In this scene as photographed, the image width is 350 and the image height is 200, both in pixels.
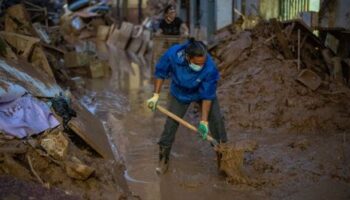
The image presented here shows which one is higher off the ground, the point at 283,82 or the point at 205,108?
the point at 205,108

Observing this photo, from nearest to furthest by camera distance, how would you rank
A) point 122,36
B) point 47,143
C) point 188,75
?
point 47,143 → point 188,75 → point 122,36

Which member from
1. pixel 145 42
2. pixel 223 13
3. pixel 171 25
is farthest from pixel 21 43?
pixel 145 42

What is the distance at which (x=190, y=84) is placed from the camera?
20.8ft

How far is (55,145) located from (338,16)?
21.9 feet

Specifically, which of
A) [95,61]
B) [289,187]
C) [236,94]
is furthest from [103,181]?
[95,61]

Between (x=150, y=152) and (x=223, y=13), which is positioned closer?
(x=150, y=152)

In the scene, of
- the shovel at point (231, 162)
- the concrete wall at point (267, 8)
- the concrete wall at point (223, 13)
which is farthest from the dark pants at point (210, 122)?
the concrete wall at point (223, 13)

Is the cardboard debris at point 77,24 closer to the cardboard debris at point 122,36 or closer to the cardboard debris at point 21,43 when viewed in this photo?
the cardboard debris at point 122,36

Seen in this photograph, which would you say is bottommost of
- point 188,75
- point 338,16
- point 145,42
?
point 145,42

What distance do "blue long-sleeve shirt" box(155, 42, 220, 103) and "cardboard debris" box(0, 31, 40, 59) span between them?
3875 mm

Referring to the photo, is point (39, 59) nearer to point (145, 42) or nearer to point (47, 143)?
point (47, 143)

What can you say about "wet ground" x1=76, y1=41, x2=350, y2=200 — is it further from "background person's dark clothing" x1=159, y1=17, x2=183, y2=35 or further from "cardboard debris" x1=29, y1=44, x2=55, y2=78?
"background person's dark clothing" x1=159, y1=17, x2=183, y2=35

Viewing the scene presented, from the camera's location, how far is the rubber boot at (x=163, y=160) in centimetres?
686

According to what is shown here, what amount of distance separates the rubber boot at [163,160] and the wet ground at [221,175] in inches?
3.4
